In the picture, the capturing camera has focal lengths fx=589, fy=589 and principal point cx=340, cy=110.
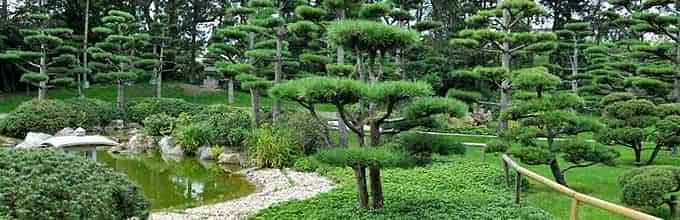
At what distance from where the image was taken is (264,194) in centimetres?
784

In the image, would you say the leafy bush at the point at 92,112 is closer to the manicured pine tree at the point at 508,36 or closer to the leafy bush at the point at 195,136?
the leafy bush at the point at 195,136

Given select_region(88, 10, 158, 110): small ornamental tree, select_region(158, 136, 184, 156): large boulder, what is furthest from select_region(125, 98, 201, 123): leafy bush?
select_region(158, 136, 184, 156): large boulder

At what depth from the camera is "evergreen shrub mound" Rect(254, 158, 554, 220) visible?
575 centimetres

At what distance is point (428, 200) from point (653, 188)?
2149 mm

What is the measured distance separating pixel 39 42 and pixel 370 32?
14.1m

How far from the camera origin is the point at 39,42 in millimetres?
16500

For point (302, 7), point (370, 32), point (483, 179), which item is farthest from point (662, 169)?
point (302, 7)

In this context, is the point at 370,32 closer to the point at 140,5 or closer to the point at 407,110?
the point at 407,110

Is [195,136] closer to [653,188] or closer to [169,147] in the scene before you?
[169,147]

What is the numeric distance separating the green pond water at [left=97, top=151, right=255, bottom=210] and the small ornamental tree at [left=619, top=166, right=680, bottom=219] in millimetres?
4909

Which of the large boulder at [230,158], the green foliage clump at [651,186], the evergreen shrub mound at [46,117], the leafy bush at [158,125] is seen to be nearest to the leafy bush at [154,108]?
the evergreen shrub mound at [46,117]

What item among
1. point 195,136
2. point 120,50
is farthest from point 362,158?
point 120,50

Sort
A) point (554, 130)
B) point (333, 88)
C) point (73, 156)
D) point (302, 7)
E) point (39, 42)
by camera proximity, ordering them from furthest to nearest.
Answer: point (39, 42), point (302, 7), point (554, 130), point (333, 88), point (73, 156)

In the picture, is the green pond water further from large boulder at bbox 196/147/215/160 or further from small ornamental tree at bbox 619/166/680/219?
small ornamental tree at bbox 619/166/680/219
